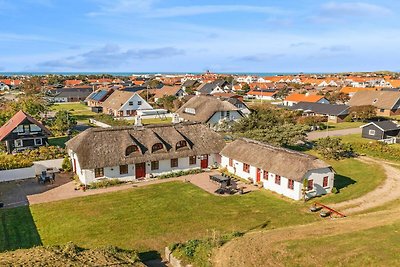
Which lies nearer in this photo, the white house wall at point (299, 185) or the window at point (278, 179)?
the white house wall at point (299, 185)

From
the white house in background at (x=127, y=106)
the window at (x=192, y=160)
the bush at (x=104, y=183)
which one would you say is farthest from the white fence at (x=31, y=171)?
the white house in background at (x=127, y=106)

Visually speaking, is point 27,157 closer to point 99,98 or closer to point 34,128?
point 34,128

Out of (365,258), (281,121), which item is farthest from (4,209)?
(281,121)

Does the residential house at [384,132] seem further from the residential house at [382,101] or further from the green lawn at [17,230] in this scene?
the green lawn at [17,230]

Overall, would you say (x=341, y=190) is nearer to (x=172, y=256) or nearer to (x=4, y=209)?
(x=172, y=256)

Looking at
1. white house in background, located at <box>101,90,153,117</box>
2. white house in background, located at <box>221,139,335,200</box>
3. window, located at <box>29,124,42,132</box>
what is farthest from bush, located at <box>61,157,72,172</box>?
white house in background, located at <box>101,90,153,117</box>

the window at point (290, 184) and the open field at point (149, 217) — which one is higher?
the window at point (290, 184)

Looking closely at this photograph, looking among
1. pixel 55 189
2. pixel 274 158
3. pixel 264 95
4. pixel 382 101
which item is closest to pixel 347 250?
pixel 274 158
